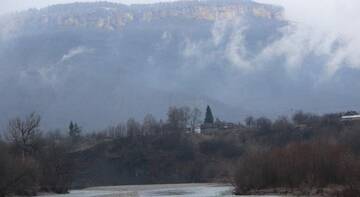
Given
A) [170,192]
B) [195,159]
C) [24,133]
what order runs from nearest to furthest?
[170,192] → [24,133] → [195,159]

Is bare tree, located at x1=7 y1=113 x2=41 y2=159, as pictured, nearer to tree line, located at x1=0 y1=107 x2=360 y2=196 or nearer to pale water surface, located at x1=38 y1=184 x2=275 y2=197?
tree line, located at x1=0 y1=107 x2=360 y2=196

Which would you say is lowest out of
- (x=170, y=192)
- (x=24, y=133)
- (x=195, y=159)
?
(x=170, y=192)

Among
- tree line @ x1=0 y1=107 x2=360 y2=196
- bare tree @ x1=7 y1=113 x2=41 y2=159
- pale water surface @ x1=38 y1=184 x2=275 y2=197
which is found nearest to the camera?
tree line @ x1=0 y1=107 x2=360 y2=196

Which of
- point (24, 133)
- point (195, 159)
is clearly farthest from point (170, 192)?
point (195, 159)

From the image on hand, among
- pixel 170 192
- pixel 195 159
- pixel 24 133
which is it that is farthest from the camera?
pixel 195 159

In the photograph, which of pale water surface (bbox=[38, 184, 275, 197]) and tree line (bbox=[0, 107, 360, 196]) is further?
pale water surface (bbox=[38, 184, 275, 197])

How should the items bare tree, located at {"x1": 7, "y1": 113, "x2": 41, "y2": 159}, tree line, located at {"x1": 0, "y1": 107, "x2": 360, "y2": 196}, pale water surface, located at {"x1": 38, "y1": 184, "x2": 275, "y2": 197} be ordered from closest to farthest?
tree line, located at {"x1": 0, "y1": 107, "x2": 360, "y2": 196} → pale water surface, located at {"x1": 38, "y1": 184, "x2": 275, "y2": 197} → bare tree, located at {"x1": 7, "y1": 113, "x2": 41, "y2": 159}

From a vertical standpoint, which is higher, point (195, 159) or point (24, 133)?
point (24, 133)

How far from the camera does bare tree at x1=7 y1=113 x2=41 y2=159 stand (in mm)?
126938

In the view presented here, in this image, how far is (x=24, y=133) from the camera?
5044 inches

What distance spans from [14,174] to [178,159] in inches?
3765

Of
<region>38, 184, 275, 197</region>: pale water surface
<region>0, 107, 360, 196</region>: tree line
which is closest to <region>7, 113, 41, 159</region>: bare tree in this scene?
<region>0, 107, 360, 196</region>: tree line

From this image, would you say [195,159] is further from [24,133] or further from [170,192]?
[170,192]

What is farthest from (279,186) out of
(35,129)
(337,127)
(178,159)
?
(178,159)
